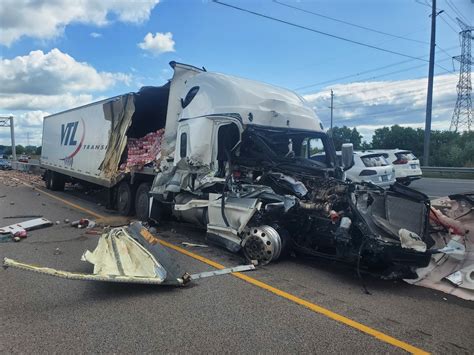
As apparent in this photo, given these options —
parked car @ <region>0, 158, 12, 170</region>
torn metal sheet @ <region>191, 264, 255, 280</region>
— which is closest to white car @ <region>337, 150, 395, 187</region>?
torn metal sheet @ <region>191, 264, 255, 280</region>

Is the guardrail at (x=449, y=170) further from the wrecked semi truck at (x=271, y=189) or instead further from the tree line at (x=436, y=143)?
the wrecked semi truck at (x=271, y=189)

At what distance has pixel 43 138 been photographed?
19.0m

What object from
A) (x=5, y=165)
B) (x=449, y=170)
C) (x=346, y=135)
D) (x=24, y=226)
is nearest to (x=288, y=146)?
(x=24, y=226)

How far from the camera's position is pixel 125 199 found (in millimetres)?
10305

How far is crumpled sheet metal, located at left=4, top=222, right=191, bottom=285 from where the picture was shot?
446 cm

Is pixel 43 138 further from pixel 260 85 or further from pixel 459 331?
pixel 459 331

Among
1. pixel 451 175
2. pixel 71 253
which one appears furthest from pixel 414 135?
pixel 71 253

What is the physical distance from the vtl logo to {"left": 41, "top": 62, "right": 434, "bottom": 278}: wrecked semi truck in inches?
168

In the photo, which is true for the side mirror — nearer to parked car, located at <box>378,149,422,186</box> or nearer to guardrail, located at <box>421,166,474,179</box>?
parked car, located at <box>378,149,422,186</box>

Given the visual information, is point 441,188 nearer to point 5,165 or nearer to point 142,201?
point 142,201

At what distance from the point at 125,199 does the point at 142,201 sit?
98cm

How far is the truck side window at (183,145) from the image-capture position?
303 inches

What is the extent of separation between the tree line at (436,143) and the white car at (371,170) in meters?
9.77

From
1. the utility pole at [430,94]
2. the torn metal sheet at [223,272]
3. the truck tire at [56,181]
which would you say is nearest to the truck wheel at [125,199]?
the torn metal sheet at [223,272]
